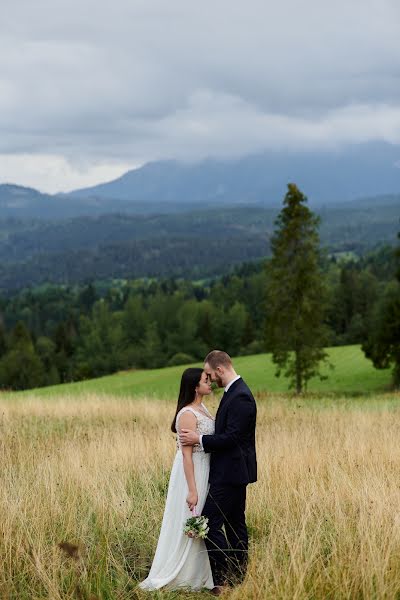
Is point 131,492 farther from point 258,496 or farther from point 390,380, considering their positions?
point 390,380

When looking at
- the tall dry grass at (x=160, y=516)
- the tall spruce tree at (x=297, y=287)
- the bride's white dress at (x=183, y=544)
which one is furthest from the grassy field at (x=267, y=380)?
the bride's white dress at (x=183, y=544)

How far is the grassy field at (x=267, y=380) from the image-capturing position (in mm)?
38156

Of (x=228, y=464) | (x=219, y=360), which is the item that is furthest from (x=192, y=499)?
(x=219, y=360)

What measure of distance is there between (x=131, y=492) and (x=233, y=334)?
99.7m

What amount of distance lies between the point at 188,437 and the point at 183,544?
40.8 inches

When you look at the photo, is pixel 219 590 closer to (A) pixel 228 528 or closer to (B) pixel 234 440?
(A) pixel 228 528

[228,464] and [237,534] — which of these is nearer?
[228,464]

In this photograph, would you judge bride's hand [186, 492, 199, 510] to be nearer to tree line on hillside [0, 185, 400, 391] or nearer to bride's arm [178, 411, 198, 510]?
bride's arm [178, 411, 198, 510]

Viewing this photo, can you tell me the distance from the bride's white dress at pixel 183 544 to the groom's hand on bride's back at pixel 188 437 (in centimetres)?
10

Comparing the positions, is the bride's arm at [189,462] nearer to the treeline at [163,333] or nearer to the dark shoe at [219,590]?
the dark shoe at [219,590]

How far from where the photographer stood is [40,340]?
118 metres

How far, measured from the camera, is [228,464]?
19.9 ft

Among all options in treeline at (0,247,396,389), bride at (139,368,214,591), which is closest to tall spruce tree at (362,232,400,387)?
bride at (139,368,214,591)

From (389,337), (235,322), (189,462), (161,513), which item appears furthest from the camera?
(235,322)
